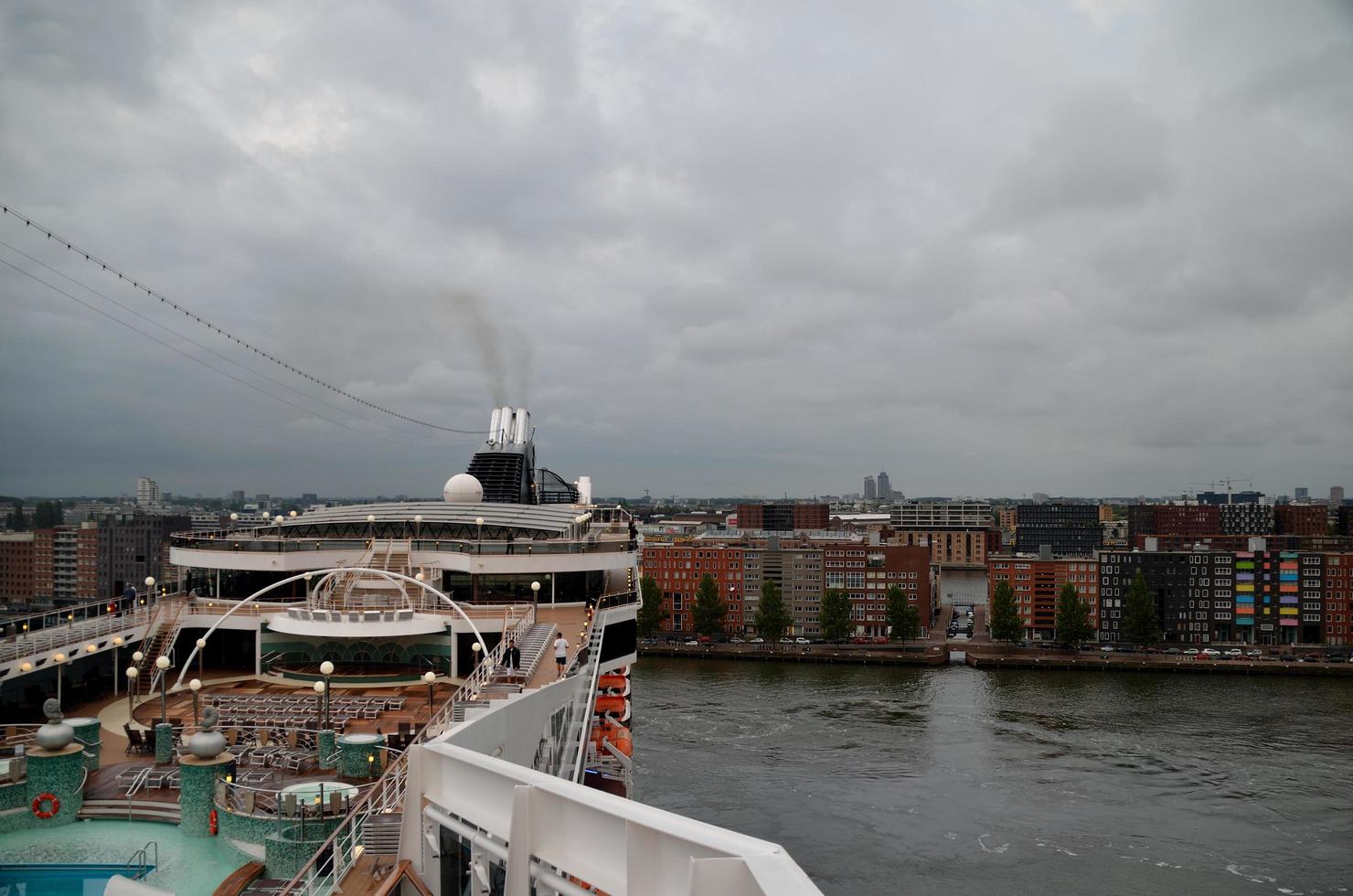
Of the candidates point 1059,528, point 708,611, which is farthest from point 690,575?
point 1059,528

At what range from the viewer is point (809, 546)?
64562 mm

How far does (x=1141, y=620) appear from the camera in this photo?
53.2 meters

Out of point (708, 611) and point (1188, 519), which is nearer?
point (708, 611)

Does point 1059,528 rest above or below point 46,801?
below

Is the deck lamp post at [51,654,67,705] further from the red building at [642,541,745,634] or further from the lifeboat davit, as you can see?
the red building at [642,541,745,634]

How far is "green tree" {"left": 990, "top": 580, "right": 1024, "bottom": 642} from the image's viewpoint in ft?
175

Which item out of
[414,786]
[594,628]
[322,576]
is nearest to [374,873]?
[414,786]

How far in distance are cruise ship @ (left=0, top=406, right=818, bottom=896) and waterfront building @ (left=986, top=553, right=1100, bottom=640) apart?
46.9 meters

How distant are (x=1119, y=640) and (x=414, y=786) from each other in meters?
60.5

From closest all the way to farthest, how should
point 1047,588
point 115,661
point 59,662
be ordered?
point 59,662, point 115,661, point 1047,588

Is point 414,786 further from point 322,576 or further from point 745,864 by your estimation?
point 322,576

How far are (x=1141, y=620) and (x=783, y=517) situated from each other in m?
76.1

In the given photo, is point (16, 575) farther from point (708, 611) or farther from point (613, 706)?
point (708, 611)

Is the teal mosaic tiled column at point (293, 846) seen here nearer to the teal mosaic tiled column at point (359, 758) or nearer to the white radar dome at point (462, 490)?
the teal mosaic tiled column at point (359, 758)
